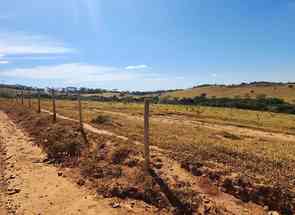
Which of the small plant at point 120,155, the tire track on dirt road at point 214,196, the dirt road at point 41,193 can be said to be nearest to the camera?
the tire track on dirt road at point 214,196

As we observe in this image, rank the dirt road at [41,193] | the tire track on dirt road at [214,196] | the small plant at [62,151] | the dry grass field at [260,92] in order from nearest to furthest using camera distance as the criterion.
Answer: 1. the tire track on dirt road at [214,196]
2. the dirt road at [41,193]
3. the small plant at [62,151]
4. the dry grass field at [260,92]

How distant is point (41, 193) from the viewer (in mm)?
7699

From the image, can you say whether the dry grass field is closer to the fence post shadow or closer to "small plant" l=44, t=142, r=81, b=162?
"small plant" l=44, t=142, r=81, b=162

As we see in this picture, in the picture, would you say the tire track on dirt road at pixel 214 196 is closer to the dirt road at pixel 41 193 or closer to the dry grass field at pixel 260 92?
the dirt road at pixel 41 193

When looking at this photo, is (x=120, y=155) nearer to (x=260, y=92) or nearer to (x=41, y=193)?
(x=41, y=193)

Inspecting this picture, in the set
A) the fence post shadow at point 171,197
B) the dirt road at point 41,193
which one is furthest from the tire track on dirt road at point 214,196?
the dirt road at point 41,193

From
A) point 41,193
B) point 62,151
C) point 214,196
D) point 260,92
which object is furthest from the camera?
point 260,92

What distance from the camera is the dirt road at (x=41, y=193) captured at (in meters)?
6.68

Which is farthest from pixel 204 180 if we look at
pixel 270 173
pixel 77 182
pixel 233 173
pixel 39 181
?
pixel 39 181

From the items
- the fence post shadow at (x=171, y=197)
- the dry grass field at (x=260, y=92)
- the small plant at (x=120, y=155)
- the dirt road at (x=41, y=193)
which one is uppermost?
the dry grass field at (x=260, y=92)

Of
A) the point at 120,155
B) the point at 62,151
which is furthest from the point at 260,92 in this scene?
A: the point at 120,155

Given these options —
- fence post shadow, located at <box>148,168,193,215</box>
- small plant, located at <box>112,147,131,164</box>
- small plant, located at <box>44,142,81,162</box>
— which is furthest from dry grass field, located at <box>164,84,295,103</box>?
fence post shadow, located at <box>148,168,193,215</box>

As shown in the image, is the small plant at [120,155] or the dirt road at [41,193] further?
the small plant at [120,155]

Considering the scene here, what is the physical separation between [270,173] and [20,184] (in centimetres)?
683
